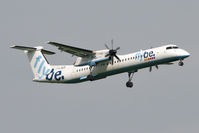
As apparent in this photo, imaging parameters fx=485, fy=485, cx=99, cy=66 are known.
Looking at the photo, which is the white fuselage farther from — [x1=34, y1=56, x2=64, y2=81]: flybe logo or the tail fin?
the tail fin

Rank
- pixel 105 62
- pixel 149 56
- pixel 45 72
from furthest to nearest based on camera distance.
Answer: pixel 45 72
pixel 105 62
pixel 149 56

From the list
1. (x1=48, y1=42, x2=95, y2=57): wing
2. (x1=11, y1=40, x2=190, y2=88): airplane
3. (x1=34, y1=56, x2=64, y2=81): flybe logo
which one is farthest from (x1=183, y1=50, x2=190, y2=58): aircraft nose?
(x1=34, y1=56, x2=64, y2=81): flybe logo

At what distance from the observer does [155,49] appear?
4575cm

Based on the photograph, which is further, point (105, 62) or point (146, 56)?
point (105, 62)

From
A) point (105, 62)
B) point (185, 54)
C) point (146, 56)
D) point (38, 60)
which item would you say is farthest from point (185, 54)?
point (38, 60)

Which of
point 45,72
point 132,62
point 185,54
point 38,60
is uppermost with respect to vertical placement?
point 38,60

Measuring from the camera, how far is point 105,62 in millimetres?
46406

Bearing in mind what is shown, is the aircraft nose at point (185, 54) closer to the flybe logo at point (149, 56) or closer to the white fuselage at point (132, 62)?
the white fuselage at point (132, 62)

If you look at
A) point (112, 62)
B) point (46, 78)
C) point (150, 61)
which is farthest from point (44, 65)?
point (150, 61)

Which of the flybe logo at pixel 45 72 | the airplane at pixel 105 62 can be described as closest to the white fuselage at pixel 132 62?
the airplane at pixel 105 62

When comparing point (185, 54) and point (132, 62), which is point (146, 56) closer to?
point (132, 62)

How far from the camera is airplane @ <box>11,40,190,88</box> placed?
45.1 m

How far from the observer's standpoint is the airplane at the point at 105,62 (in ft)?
148

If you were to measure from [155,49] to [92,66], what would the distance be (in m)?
6.21
